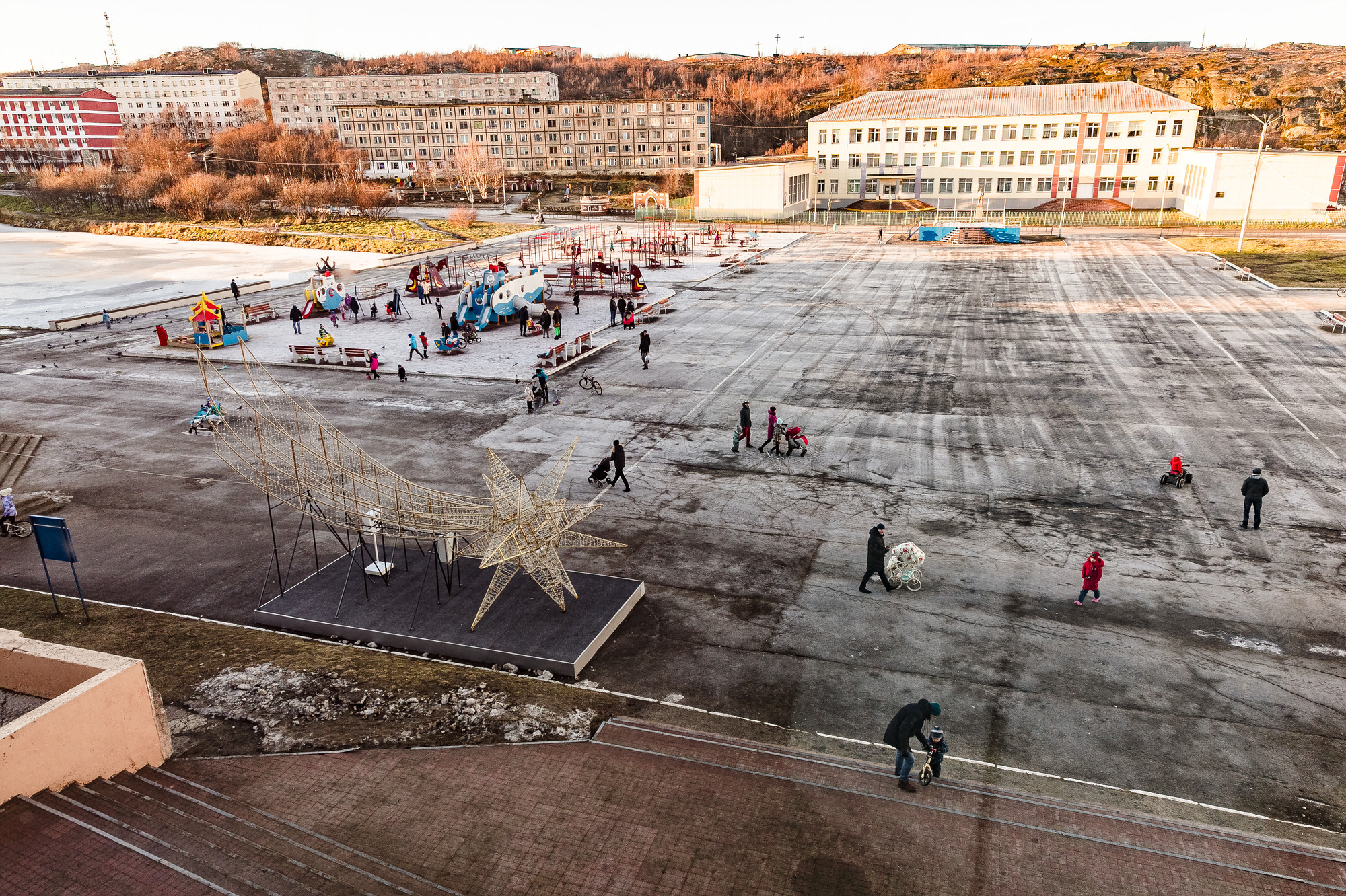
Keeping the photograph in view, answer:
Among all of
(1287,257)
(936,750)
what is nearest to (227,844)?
(936,750)

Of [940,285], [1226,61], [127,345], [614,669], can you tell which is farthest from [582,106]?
[614,669]

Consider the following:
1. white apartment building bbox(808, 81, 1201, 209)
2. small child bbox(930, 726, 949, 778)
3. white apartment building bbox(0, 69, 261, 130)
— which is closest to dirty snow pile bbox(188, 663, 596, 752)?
small child bbox(930, 726, 949, 778)

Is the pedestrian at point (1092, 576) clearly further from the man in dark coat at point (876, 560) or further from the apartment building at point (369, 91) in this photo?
the apartment building at point (369, 91)

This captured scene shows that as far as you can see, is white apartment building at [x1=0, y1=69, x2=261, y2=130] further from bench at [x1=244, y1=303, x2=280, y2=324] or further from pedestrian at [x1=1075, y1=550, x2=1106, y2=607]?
pedestrian at [x1=1075, y1=550, x2=1106, y2=607]

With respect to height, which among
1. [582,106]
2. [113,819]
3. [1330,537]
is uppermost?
[582,106]

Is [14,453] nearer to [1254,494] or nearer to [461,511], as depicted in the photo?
[461,511]

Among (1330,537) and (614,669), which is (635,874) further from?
(1330,537)

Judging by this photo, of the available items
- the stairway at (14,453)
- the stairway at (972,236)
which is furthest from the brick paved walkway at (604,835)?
the stairway at (972,236)
